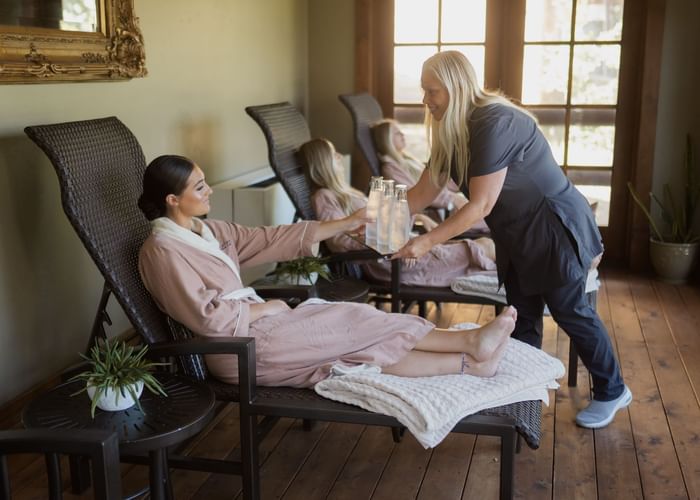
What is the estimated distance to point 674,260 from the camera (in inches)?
201

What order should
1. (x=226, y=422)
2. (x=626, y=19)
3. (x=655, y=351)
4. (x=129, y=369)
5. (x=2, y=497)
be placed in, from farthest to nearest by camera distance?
(x=626, y=19) < (x=655, y=351) < (x=226, y=422) < (x=129, y=369) < (x=2, y=497)

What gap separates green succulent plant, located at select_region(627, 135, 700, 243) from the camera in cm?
511

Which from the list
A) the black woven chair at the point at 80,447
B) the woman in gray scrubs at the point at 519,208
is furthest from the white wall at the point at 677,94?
the black woven chair at the point at 80,447

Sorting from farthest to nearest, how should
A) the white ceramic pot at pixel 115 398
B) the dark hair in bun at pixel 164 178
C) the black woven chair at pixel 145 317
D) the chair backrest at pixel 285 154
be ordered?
1. the chair backrest at pixel 285 154
2. the dark hair in bun at pixel 164 178
3. the black woven chair at pixel 145 317
4. the white ceramic pot at pixel 115 398

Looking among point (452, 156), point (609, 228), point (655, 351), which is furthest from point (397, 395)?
point (609, 228)

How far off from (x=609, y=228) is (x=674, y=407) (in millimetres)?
2506

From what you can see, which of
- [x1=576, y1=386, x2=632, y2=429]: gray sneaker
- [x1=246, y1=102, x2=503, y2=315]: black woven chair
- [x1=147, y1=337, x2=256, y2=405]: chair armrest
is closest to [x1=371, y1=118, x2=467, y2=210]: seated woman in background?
[x1=246, y1=102, x2=503, y2=315]: black woven chair

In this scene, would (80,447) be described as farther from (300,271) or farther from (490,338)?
(300,271)

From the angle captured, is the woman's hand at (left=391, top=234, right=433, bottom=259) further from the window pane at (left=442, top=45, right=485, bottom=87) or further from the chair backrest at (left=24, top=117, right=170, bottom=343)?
the window pane at (left=442, top=45, right=485, bottom=87)

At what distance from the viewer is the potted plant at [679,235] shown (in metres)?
5.10

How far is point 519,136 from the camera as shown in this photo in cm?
273

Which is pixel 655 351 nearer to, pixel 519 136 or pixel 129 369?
→ pixel 519 136

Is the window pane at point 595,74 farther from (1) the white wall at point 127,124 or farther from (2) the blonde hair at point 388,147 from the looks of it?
(1) the white wall at point 127,124

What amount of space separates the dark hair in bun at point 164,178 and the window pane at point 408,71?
11.0 feet
